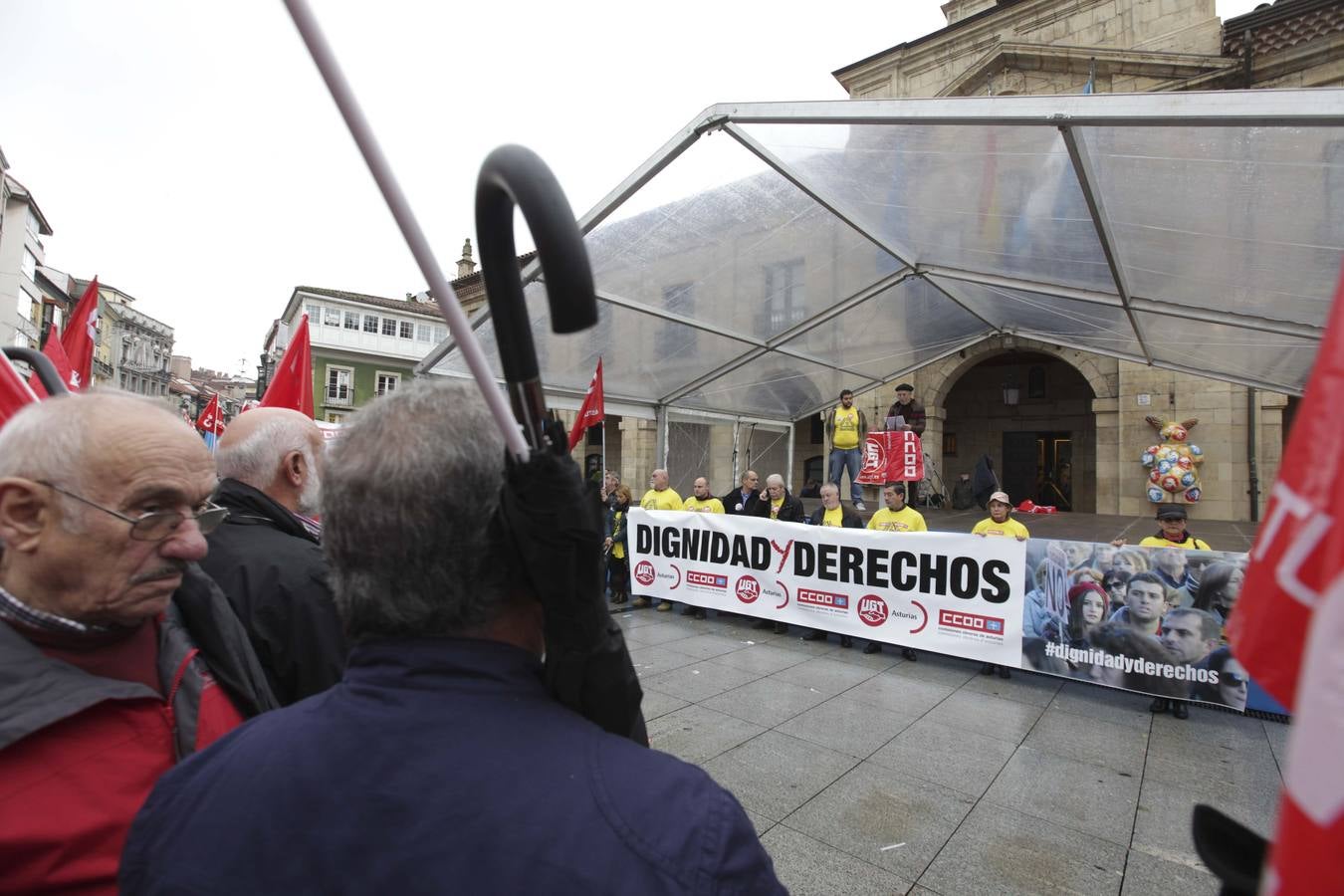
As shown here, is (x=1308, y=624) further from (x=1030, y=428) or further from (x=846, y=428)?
(x=1030, y=428)

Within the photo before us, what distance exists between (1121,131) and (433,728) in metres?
5.91

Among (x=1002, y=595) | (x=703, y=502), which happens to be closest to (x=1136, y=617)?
(x=1002, y=595)

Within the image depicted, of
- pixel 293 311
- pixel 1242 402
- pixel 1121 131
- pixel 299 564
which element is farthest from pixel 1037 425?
pixel 293 311

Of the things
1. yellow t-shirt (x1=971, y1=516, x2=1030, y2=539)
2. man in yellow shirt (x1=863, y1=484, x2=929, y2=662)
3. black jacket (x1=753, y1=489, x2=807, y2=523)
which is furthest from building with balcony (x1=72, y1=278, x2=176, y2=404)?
yellow t-shirt (x1=971, y1=516, x2=1030, y2=539)

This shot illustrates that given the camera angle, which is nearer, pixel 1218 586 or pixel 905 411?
pixel 1218 586

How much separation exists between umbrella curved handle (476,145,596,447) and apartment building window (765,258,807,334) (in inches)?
328

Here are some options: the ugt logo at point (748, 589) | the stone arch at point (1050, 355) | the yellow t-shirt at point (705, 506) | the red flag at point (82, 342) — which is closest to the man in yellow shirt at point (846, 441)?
the yellow t-shirt at point (705, 506)

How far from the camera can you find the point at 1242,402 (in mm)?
14891

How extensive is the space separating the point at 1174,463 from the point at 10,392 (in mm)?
18407

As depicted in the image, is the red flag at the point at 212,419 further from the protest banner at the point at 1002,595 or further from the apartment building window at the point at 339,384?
the apartment building window at the point at 339,384

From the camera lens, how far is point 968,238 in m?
7.64

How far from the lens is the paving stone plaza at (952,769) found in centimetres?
316

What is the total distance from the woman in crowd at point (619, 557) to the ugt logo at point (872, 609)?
3.55 m

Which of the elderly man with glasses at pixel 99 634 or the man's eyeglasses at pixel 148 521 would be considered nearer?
the elderly man with glasses at pixel 99 634
